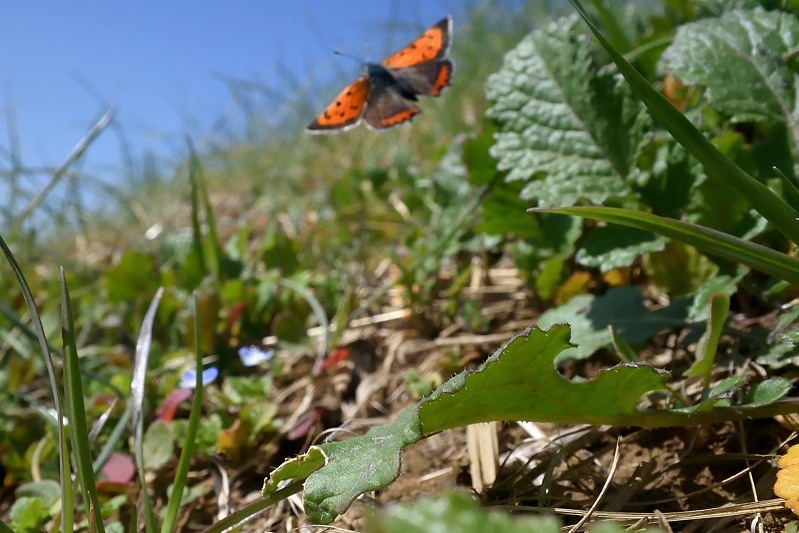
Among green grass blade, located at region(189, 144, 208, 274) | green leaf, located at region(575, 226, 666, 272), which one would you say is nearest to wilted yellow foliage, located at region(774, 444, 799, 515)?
green leaf, located at region(575, 226, 666, 272)

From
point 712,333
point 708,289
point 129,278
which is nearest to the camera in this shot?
point 712,333

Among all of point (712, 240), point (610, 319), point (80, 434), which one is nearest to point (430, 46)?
point (610, 319)

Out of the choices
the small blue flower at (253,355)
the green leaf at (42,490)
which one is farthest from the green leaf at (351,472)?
the small blue flower at (253,355)

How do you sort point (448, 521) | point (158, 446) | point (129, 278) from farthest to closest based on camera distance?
point (129, 278), point (158, 446), point (448, 521)

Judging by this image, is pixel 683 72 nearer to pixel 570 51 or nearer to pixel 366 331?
pixel 570 51

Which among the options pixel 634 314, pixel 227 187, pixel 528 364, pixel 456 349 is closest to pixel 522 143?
pixel 634 314

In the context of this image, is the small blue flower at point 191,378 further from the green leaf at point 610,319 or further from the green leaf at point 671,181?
the green leaf at point 671,181

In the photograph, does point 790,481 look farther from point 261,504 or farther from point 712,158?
point 261,504

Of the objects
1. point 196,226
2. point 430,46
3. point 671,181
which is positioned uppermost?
point 430,46
